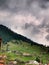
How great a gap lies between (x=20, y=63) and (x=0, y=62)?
136m

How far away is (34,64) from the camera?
564 feet

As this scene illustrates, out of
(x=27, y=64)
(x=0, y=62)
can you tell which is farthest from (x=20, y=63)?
(x=0, y=62)

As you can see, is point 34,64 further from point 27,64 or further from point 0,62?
point 0,62

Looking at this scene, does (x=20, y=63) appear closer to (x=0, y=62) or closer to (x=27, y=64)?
(x=27, y=64)

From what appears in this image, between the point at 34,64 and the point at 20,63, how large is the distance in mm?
12199

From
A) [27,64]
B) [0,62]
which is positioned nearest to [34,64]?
[27,64]

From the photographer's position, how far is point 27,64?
174000 millimetres

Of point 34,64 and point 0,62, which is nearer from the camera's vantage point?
point 0,62

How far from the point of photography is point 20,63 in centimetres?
17688

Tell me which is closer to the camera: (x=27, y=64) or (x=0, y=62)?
(x=0, y=62)

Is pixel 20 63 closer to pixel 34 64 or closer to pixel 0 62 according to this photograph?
pixel 34 64

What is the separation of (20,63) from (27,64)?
20.8 feet

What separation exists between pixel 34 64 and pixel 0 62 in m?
132
